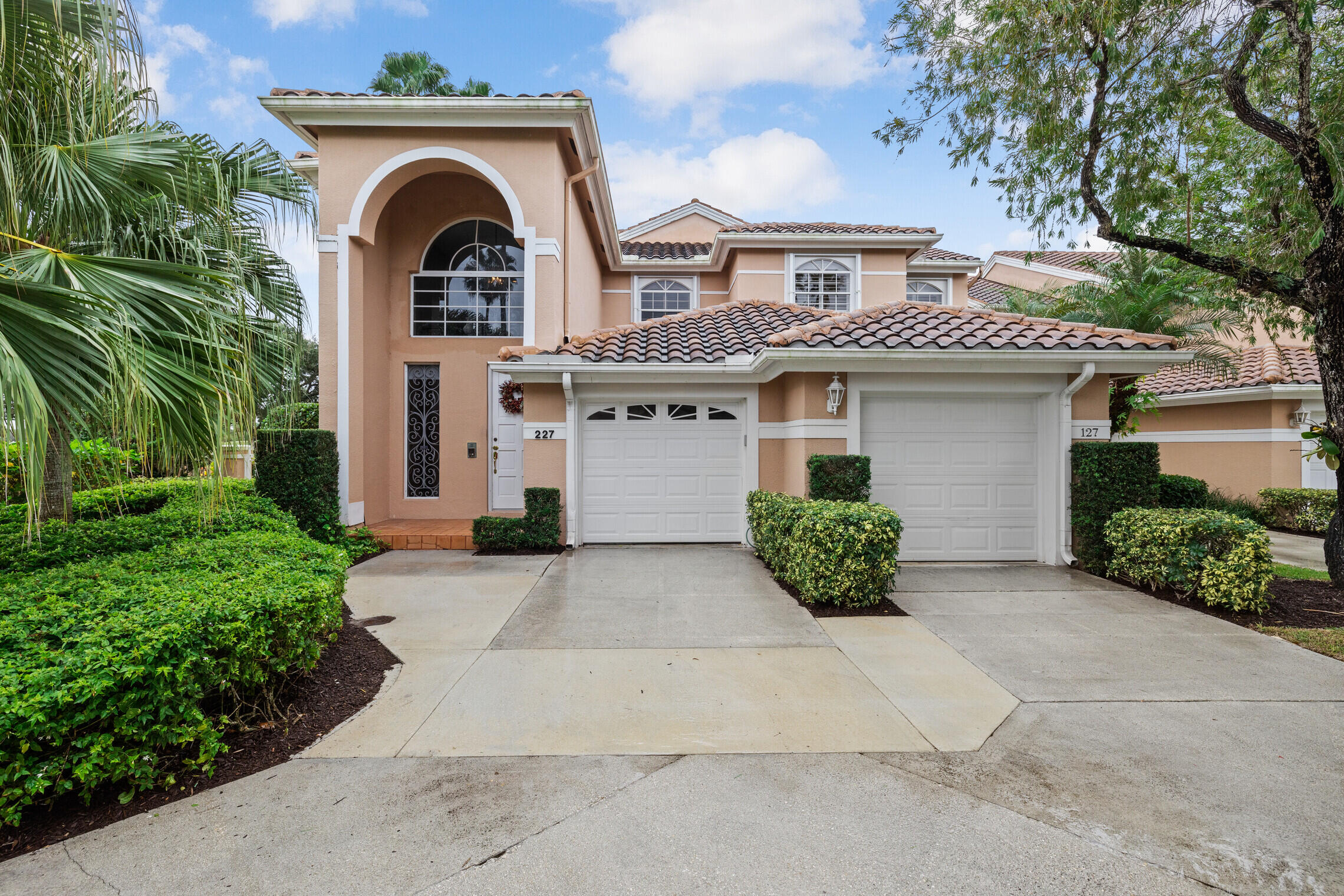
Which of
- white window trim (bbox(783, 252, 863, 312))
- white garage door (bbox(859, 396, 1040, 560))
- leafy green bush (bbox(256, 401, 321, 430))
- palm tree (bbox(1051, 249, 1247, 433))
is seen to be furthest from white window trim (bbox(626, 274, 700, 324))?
white garage door (bbox(859, 396, 1040, 560))

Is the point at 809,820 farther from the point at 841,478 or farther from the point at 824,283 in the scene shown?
the point at 824,283

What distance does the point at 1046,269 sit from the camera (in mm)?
20141

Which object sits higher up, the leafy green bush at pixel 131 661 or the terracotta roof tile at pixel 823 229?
the terracotta roof tile at pixel 823 229

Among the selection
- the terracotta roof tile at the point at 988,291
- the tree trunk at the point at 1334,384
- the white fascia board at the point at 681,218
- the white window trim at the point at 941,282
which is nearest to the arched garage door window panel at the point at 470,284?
the white fascia board at the point at 681,218

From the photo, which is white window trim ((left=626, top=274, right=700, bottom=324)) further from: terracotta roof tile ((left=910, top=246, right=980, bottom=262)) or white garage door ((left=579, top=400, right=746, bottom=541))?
white garage door ((left=579, top=400, right=746, bottom=541))

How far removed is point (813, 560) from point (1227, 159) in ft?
26.2

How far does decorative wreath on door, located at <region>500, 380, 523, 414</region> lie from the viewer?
1073cm

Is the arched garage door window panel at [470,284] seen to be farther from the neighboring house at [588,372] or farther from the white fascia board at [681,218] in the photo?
the white fascia board at [681,218]

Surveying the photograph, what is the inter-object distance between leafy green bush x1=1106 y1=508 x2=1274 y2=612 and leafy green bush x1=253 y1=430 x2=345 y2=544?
10243mm

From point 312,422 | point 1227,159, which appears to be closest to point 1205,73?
point 1227,159

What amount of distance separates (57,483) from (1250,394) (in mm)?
18099

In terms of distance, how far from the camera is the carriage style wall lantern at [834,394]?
7863 mm

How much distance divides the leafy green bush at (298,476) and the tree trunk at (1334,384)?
12.4m

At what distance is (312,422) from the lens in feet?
41.2
